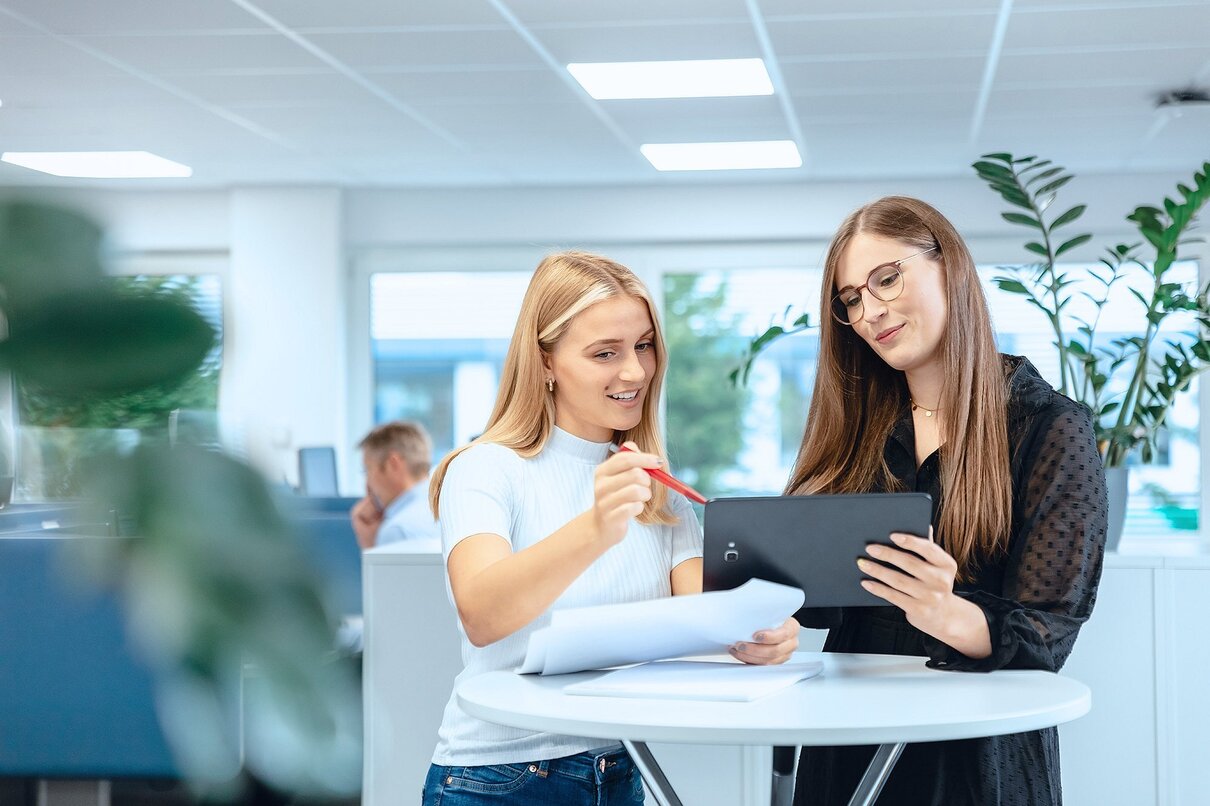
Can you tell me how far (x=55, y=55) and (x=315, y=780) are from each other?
504 cm

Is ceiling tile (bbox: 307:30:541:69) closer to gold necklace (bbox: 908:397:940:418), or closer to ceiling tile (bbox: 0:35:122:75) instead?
ceiling tile (bbox: 0:35:122:75)

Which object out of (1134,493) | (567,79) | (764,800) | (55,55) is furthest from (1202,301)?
(1134,493)

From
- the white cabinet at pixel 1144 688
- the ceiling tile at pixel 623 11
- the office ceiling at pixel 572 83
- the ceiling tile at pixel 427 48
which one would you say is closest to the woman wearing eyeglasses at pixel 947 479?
the white cabinet at pixel 1144 688

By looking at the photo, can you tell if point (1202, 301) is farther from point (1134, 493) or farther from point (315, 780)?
point (1134, 493)

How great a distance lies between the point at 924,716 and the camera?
121 cm

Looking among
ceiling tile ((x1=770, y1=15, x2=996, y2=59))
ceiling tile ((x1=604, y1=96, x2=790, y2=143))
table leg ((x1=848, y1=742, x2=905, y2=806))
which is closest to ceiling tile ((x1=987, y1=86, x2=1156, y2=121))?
ceiling tile ((x1=770, y1=15, x2=996, y2=59))

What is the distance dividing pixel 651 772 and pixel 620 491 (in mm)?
340

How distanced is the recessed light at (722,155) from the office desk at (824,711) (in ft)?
17.2

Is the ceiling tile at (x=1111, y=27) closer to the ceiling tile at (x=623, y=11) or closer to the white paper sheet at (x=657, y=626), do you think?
the ceiling tile at (x=623, y=11)

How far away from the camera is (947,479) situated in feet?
5.08

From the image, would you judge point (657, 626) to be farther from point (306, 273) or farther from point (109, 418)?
point (306, 273)

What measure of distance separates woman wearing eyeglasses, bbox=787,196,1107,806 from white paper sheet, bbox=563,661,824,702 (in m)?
0.15

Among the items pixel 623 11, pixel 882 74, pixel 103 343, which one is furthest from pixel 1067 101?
pixel 103 343

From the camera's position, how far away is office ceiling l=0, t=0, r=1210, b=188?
14.2ft
